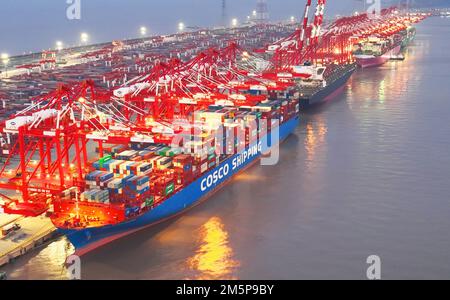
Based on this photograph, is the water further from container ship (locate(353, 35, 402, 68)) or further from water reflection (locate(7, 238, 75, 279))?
container ship (locate(353, 35, 402, 68))

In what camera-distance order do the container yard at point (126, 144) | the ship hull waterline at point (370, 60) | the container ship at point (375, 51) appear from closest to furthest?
the container yard at point (126, 144)
the ship hull waterline at point (370, 60)
the container ship at point (375, 51)

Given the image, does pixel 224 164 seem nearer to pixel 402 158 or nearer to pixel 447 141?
pixel 402 158

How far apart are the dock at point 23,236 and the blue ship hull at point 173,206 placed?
4.52 ft

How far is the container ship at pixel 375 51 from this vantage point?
86.7m

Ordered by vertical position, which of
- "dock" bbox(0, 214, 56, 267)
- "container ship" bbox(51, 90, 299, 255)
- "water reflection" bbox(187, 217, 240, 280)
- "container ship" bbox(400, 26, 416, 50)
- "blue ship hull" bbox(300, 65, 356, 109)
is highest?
"container ship" bbox(400, 26, 416, 50)

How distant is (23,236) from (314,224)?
13.4 metres

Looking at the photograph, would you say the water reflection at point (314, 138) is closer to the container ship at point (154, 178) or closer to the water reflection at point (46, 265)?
the container ship at point (154, 178)

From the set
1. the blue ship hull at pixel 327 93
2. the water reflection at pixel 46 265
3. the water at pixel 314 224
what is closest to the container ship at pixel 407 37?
the blue ship hull at pixel 327 93

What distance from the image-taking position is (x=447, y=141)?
40719mm

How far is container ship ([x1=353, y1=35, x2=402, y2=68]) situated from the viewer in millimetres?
86688

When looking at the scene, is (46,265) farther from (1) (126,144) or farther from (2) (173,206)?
(1) (126,144)

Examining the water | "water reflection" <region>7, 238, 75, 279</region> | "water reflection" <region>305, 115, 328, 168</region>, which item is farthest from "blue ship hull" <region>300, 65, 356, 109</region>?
"water reflection" <region>7, 238, 75, 279</region>

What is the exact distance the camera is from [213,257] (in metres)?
23.2
